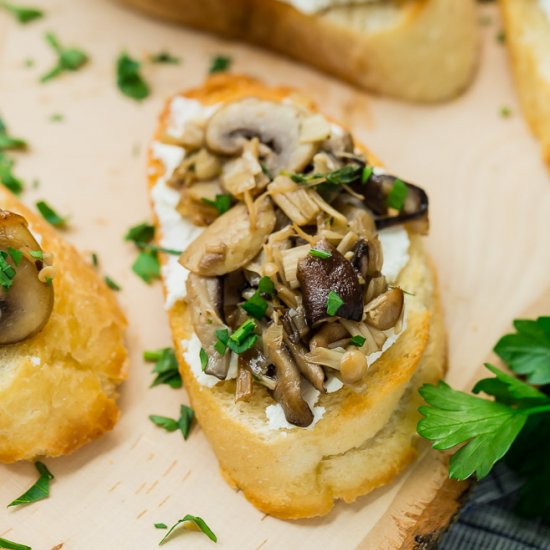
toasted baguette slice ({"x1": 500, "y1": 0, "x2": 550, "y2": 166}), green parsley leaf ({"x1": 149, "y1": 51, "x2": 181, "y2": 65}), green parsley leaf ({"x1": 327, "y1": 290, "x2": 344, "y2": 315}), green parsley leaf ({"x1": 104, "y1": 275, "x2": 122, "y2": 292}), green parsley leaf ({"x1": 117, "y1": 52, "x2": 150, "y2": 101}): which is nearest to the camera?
green parsley leaf ({"x1": 327, "y1": 290, "x2": 344, "y2": 315})

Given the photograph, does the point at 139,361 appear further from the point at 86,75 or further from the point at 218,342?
the point at 86,75

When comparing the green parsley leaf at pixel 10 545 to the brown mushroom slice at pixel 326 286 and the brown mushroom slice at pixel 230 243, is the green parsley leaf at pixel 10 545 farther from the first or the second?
the brown mushroom slice at pixel 326 286

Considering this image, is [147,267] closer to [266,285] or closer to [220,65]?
[266,285]

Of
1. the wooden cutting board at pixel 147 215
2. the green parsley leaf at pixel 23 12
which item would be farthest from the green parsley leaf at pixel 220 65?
the green parsley leaf at pixel 23 12

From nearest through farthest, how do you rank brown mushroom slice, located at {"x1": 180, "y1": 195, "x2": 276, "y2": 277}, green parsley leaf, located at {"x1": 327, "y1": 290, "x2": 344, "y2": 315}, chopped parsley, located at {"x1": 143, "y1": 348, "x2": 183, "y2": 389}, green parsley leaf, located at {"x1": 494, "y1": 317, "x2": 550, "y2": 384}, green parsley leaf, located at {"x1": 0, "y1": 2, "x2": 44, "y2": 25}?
green parsley leaf, located at {"x1": 327, "y1": 290, "x2": 344, "y2": 315}
brown mushroom slice, located at {"x1": 180, "y1": 195, "x2": 276, "y2": 277}
green parsley leaf, located at {"x1": 494, "y1": 317, "x2": 550, "y2": 384}
chopped parsley, located at {"x1": 143, "y1": 348, "x2": 183, "y2": 389}
green parsley leaf, located at {"x1": 0, "y1": 2, "x2": 44, "y2": 25}

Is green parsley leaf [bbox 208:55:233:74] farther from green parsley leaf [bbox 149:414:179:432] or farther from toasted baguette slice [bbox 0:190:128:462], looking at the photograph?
green parsley leaf [bbox 149:414:179:432]

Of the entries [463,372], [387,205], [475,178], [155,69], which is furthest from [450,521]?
[155,69]

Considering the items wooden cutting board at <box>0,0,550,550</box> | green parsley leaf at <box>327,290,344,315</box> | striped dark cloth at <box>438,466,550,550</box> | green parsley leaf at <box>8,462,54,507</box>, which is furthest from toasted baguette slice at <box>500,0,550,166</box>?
green parsley leaf at <box>8,462,54,507</box>

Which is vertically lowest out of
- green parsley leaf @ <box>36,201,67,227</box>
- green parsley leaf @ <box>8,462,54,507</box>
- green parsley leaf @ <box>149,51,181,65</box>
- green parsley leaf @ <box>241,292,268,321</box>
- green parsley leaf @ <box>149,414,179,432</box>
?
green parsley leaf @ <box>8,462,54,507</box>
